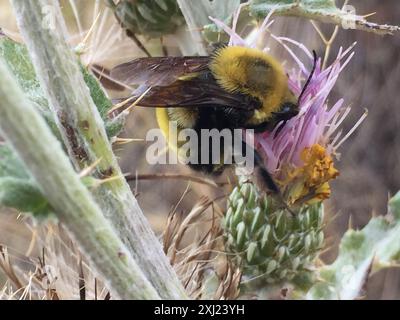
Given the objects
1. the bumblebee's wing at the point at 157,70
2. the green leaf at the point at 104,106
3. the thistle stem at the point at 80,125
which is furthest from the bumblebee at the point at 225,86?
the thistle stem at the point at 80,125

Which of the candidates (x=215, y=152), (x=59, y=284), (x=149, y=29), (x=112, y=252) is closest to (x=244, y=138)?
(x=215, y=152)

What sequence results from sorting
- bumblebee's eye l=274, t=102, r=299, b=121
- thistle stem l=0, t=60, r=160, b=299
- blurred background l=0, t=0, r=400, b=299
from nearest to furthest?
thistle stem l=0, t=60, r=160, b=299 → bumblebee's eye l=274, t=102, r=299, b=121 → blurred background l=0, t=0, r=400, b=299

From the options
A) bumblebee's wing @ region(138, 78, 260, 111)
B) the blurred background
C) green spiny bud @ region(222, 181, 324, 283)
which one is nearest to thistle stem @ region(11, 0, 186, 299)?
bumblebee's wing @ region(138, 78, 260, 111)

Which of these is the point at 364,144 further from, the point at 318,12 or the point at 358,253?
the point at 318,12

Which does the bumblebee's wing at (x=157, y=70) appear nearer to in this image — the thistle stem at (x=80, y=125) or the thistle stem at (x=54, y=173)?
the thistle stem at (x=80, y=125)

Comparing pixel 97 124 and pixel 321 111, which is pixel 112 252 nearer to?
pixel 97 124

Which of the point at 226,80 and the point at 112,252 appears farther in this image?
the point at 226,80

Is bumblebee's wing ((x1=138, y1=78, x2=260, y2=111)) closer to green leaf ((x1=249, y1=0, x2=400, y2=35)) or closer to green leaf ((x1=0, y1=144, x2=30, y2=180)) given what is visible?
green leaf ((x1=249, y1=0, x2=400, y2=35))
